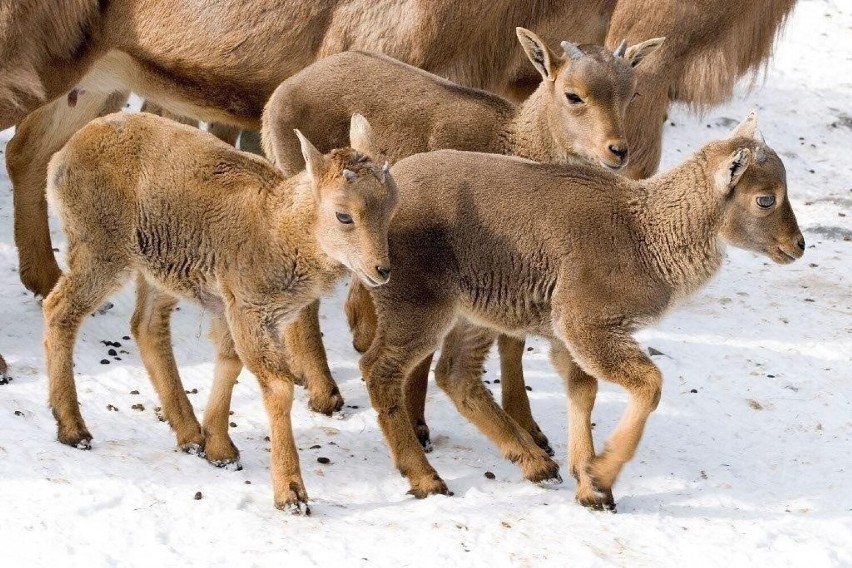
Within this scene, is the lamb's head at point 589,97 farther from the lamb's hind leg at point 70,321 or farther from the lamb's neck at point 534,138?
the lamb's hind leg at point 70,321

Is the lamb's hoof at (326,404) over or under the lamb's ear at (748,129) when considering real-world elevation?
under

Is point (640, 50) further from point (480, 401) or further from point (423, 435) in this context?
point (423, 435)

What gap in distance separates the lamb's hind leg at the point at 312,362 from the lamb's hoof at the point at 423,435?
54cm

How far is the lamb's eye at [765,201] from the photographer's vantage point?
671 centimetres

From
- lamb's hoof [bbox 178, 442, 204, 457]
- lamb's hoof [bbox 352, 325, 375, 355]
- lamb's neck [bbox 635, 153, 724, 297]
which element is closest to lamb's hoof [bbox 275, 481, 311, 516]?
lamb's hoof [bbox 178, 442, 204, 457]

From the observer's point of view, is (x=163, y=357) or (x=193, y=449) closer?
(x=193, y=449)

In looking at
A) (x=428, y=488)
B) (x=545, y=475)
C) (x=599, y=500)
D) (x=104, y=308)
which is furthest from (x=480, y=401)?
(x=104, y=308)

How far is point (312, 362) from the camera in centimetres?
782

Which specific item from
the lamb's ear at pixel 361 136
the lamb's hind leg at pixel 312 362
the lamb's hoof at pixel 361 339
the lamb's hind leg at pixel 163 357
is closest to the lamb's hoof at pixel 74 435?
the lamb's hind leg at pixel 163 357

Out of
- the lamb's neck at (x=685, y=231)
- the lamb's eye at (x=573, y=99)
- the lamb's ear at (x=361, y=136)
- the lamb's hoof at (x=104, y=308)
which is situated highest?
the lamb's ear at (x=361, y=136)

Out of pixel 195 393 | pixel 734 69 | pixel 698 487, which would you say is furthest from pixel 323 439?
pixel 734 69

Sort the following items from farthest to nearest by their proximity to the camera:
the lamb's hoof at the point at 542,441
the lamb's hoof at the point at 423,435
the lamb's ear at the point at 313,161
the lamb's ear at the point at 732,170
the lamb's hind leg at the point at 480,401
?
the lamb's hoof at the point at 542,441 < the lamb's hoof at the point at 423,435 < the lamb's hind leg at the point at 480,401 < the lamb's ear at the point at 732,170 < the lamb's ear at the point at 313,161

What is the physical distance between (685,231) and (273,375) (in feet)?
6.80

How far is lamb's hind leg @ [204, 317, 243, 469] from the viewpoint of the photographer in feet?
22.7
